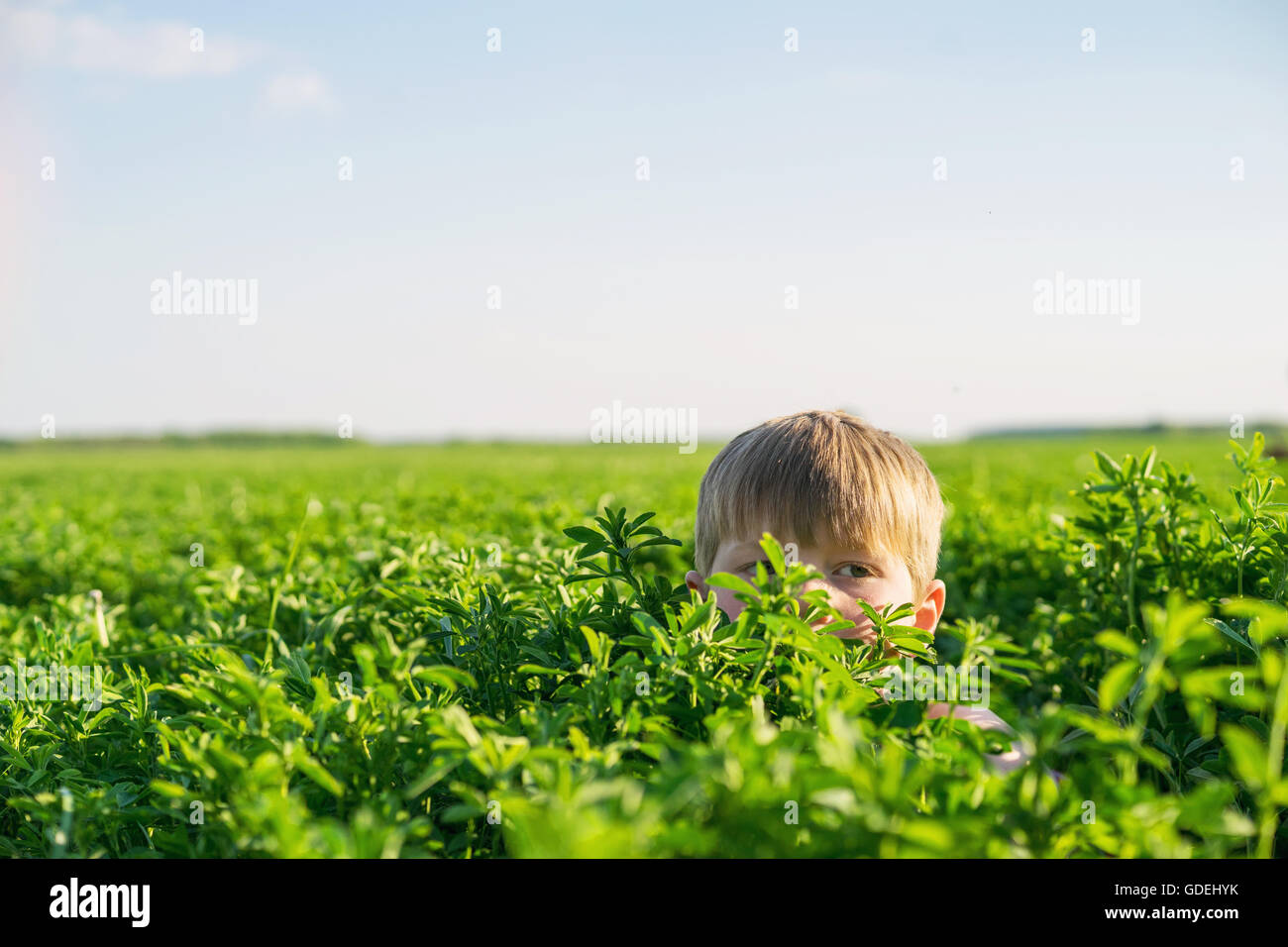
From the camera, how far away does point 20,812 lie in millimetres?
1922

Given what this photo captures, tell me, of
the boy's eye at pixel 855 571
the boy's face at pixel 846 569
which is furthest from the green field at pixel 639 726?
the boy's eye at pixel 855 571

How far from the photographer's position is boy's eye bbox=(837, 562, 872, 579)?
8.55 feet

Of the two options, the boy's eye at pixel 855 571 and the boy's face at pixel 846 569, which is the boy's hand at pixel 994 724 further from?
the boy's eye at pixel 855 571

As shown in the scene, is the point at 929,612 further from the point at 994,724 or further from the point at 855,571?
the point at 994,724

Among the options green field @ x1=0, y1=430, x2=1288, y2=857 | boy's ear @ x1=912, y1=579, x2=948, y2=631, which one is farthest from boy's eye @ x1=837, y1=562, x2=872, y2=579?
green field @ x1=0, y1=430, x2=1288, y2=857

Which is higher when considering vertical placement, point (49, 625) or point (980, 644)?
point (980, 644)

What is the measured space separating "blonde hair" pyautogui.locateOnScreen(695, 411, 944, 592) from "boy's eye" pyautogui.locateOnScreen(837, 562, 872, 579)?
55 millimetres

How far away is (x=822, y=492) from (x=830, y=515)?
0.22ft

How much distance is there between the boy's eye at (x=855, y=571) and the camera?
2.61 m

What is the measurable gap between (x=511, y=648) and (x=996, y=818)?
1.00 meters


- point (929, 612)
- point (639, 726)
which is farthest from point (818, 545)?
point (639, 726)

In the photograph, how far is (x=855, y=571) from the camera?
2650 mm
